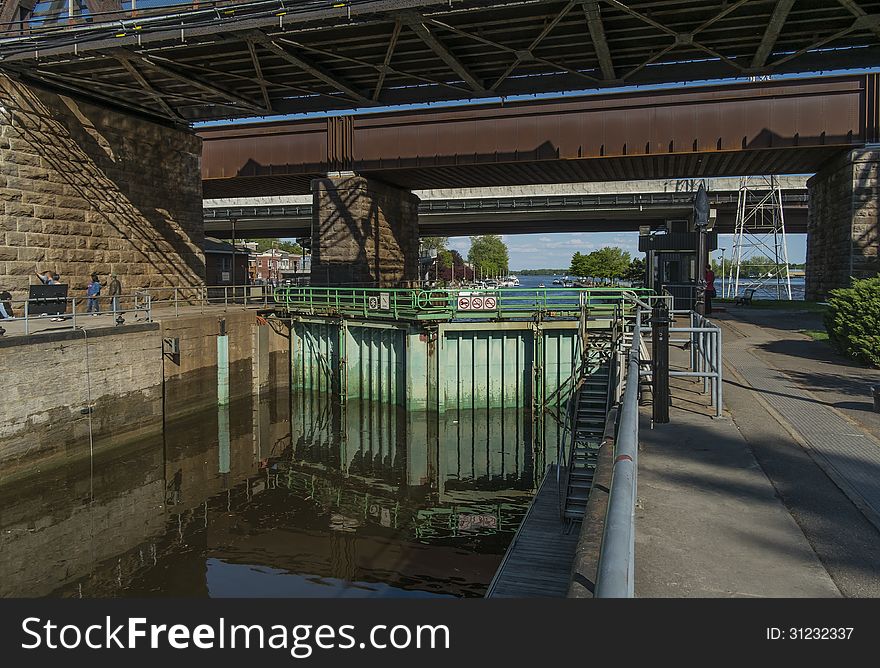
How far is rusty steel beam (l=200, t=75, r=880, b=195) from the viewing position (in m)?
27.8

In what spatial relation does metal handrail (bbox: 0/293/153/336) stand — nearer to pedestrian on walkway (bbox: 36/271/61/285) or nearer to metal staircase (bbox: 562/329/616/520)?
pedestrian on walkway (bbox: 36/271/61/285)

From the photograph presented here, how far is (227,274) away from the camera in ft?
182

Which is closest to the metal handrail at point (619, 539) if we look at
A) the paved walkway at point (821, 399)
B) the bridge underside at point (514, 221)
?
the paved walkway at point (821, 399)

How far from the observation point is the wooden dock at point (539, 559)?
10.2 metres

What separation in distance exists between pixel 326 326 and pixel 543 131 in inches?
536

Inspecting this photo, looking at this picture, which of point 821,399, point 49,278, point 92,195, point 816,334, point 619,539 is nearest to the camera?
point 619,539

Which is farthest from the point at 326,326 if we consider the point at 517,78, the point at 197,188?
the point at 517,78

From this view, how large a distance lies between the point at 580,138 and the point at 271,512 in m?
22.2

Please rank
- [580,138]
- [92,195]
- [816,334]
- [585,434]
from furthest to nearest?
1. [580,138]
2. [92,195]
3. [816,334]
4. [585,434]

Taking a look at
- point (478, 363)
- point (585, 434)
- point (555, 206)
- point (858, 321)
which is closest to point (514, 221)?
point (555, 206)

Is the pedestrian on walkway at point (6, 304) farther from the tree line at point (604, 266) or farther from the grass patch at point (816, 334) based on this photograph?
the tree line at point (604, 266)

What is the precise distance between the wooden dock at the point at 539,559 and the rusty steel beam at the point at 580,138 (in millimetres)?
21030

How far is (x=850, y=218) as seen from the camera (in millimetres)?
27547

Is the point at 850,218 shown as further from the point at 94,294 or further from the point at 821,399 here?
the point at 94,294
